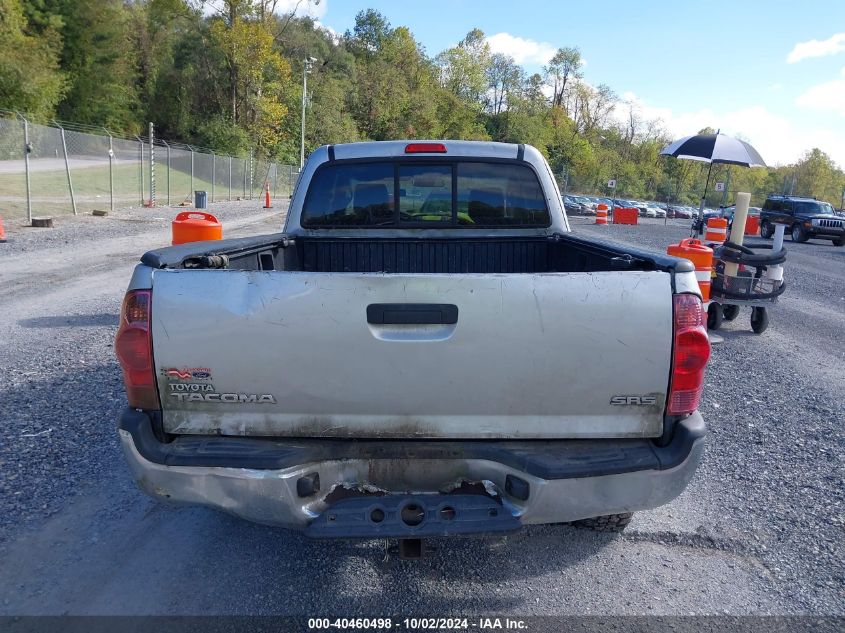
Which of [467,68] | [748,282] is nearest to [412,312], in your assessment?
[748,282]

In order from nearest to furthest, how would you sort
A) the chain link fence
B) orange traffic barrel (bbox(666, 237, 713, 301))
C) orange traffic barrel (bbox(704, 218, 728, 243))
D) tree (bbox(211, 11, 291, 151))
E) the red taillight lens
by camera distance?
the red taillight lens, orange traffic barrel (bbox(666, 237, 713, 301)), orange traffic barrel (bbox(704, 218, 728, 243)), the chain link fence, tree (bbox(211, 11, 291, 151))

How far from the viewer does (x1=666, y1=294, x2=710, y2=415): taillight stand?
2494 mm

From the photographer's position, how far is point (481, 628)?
8.93 ft

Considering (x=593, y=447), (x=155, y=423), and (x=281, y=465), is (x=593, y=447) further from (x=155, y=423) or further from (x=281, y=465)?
(x=155, y=423)

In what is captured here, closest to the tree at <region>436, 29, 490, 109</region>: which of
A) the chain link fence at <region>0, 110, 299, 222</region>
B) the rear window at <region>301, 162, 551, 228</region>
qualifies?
the chain link fence at <region>0, 110, 299, 222</region>

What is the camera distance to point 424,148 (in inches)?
177

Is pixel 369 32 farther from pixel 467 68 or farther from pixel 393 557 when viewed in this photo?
pixel 393 557

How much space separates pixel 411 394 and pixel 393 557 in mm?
1142

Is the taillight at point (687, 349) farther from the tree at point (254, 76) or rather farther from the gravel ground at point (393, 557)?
the tree at point (254, 76)

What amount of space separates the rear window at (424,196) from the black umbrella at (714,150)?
1093 cm

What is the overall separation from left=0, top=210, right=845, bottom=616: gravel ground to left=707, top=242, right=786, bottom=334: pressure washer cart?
3.48 metres

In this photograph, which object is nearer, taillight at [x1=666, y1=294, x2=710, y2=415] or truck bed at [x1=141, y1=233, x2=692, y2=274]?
taillight at [x1=666, y1=294, x2=710, y2=415]

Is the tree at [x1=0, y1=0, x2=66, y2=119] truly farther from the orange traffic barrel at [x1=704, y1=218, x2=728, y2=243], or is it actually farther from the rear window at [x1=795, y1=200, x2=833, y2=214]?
the rear window at [x1=795, y1=200, x2=833, y2=214]

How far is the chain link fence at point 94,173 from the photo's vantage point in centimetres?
1934
